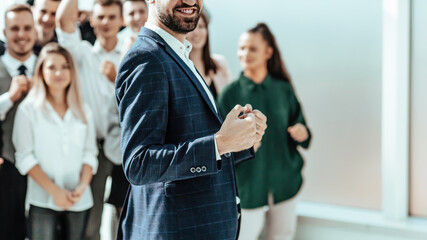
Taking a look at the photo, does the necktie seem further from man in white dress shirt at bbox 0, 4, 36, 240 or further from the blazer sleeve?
the blazer sleeve

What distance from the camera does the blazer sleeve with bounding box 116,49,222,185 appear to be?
134 cm

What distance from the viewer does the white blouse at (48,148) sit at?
3.14 metres

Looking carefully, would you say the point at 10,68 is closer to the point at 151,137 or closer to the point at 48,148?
the point at 48,148

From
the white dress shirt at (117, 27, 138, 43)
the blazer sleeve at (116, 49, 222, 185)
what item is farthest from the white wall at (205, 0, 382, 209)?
the blazer sleeve at (116, 49, 222, 185)

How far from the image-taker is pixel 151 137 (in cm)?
135

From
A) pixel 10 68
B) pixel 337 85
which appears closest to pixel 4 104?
pixel 10 68

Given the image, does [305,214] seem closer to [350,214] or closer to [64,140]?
[350,214]

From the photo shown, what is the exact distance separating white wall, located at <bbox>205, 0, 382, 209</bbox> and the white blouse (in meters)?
1.92

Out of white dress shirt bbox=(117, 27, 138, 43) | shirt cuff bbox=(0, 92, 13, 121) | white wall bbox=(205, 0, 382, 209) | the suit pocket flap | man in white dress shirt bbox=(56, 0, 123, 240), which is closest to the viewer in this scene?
the suit pocket flap

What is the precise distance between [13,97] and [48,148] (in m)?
0.40

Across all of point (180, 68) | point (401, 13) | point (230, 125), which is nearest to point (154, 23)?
point (180, 68)

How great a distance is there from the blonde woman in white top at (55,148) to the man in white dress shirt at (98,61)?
0.22m

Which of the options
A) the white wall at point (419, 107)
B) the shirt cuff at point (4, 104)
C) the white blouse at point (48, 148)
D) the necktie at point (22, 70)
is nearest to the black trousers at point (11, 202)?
the white blouse at point (48, 148)

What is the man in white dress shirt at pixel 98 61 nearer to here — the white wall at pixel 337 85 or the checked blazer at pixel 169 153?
the white wall at pixel 337 85
